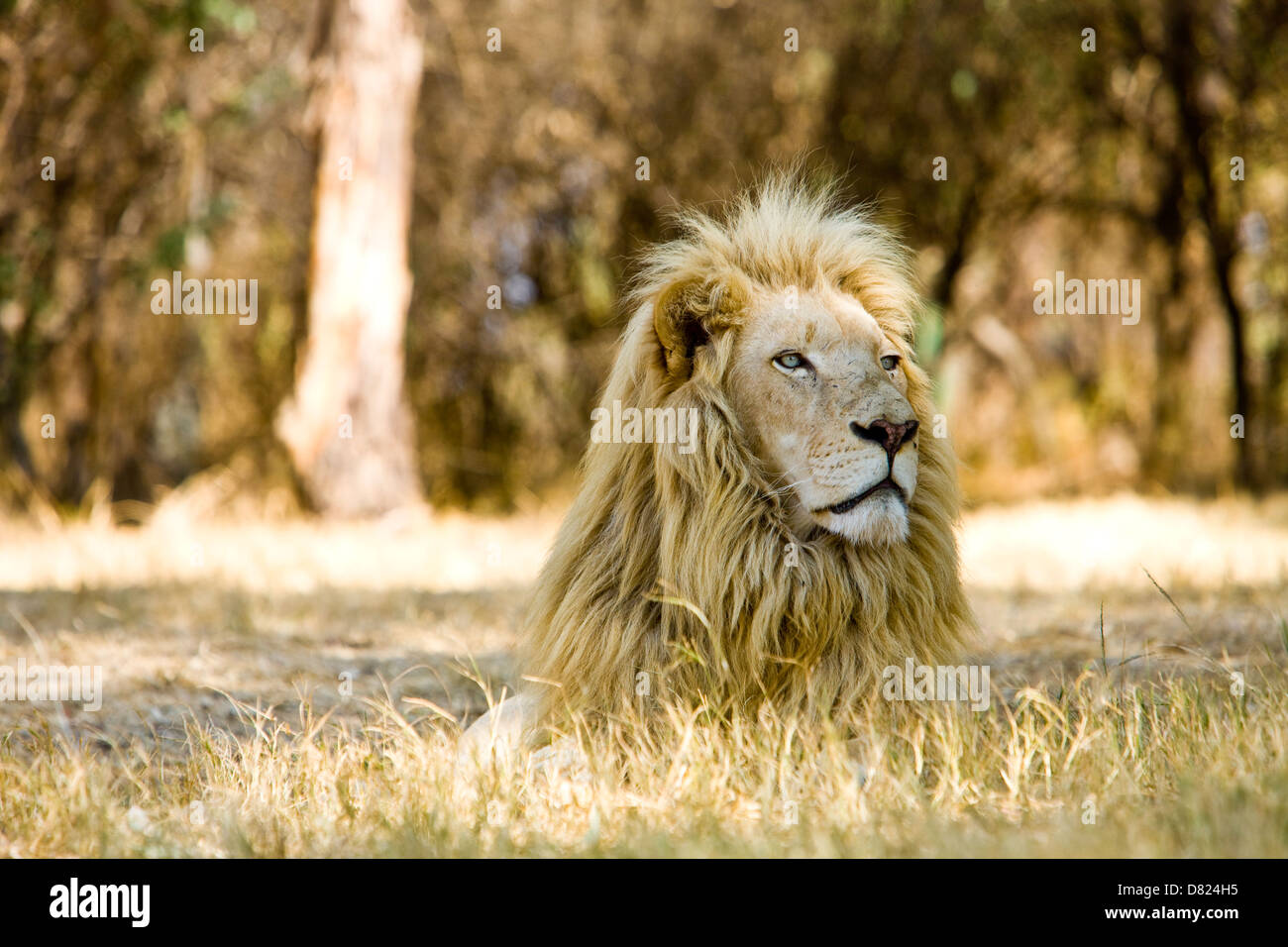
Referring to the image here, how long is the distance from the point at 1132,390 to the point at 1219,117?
473 centimetres

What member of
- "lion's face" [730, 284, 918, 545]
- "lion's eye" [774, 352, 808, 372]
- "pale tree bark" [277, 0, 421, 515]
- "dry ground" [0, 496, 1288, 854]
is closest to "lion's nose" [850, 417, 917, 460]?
"lion's face" [730, 284, 918, 545]

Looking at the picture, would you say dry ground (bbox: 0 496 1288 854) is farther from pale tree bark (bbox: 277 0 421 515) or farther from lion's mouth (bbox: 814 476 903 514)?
pale tree bark (bbox: 277 0 421 515)

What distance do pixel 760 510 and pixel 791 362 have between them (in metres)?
0.41

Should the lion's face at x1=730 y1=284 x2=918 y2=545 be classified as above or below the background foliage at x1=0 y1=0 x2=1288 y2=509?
below

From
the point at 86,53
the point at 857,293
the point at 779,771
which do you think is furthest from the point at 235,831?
the point at 86,53

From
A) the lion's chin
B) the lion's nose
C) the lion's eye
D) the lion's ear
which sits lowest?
the lion's chin

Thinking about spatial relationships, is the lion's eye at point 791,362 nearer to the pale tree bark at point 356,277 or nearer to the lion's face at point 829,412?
the lion's face at point 829,412

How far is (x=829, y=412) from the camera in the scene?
3.33m

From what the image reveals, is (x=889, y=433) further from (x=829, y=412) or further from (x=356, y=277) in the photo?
(x=356, y=277)

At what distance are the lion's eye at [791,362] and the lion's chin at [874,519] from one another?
42 centimetres

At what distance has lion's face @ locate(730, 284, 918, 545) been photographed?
3.25 metres

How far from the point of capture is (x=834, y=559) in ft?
11.0

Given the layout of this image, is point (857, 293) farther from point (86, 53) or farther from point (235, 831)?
point (86, 53)
